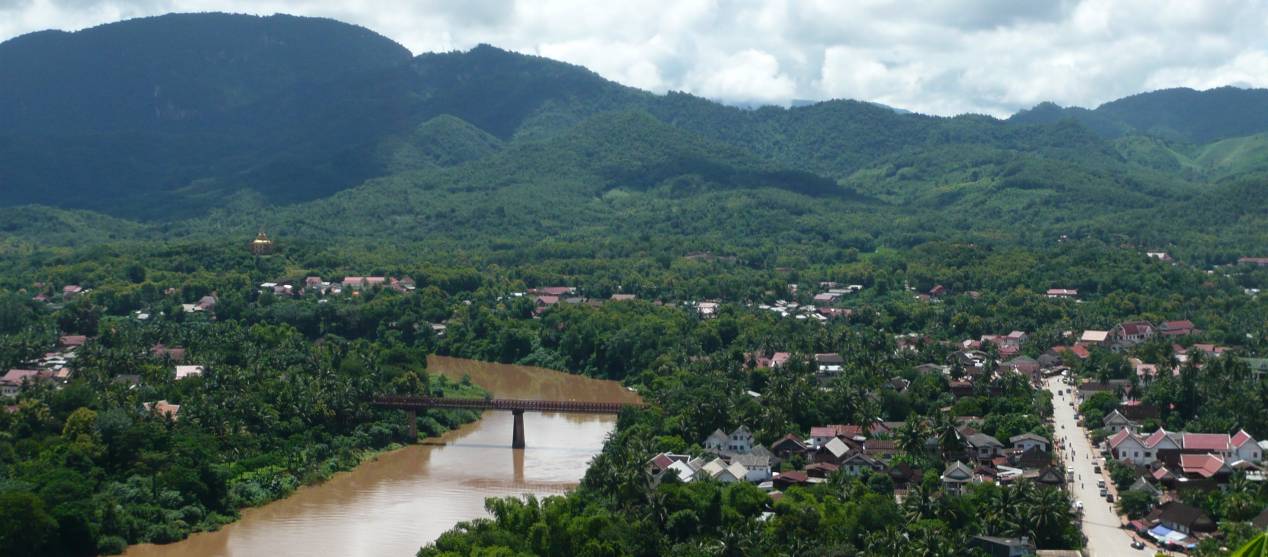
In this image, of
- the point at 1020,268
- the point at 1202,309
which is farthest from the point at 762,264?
the point at 1202,309

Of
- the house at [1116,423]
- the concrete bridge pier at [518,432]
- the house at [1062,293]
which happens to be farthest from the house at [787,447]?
the house at [1062,293]

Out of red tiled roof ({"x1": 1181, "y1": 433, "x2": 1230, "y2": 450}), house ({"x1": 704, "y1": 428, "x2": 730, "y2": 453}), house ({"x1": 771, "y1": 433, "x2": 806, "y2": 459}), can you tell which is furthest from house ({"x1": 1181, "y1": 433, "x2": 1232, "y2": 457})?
house ({"x1": 704, "y1": 428, "x2": 730, "y2": 453})

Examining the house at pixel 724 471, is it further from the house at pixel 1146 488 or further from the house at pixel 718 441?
the house at pixel 1146 488

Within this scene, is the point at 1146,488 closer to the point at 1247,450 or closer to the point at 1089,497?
the point at 1089,497

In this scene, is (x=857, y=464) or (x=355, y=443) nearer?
(x=857, y=464)

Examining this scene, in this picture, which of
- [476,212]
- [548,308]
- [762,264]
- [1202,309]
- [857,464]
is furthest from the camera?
[476,212]

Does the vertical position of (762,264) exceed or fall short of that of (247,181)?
it falls short

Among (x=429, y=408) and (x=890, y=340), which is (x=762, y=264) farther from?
(x=429, y=408)
